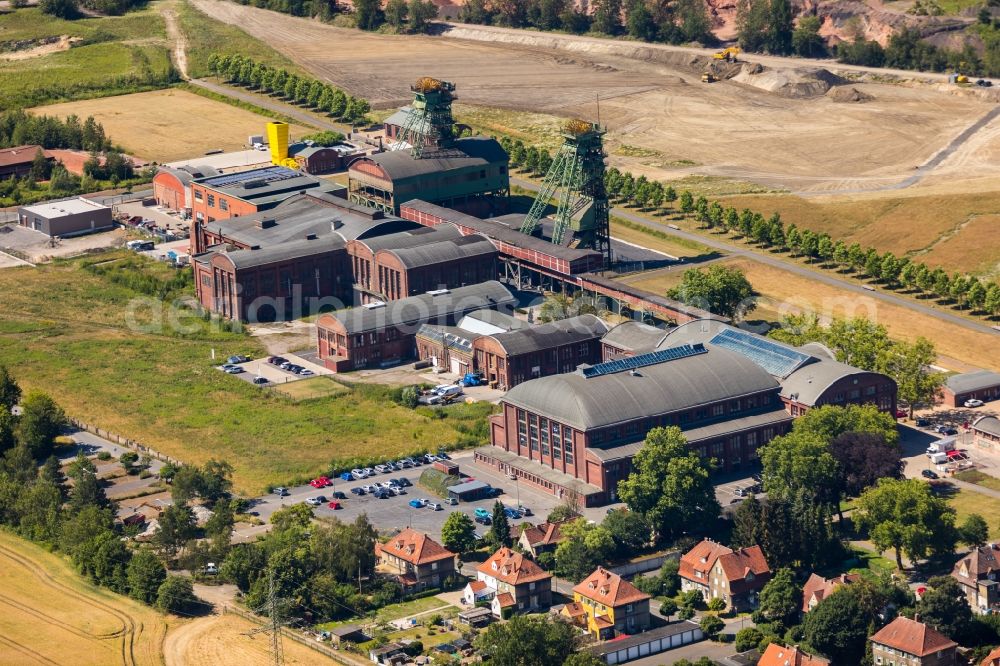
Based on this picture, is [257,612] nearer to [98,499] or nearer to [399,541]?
[399,541]

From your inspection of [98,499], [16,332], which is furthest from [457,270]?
[98,499]

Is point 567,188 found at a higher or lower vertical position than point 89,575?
higher

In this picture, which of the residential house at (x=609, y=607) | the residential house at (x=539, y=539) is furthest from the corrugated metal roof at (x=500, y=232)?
the residential house at (x=609, y=607)

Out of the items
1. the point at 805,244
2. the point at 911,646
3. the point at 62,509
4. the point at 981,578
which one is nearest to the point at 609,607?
the point at 911,646

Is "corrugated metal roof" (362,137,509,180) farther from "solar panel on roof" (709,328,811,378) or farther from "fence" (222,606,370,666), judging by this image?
"fence" (222,606,370,666)

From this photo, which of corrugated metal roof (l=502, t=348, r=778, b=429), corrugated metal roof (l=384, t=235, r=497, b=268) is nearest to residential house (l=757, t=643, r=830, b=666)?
corrugated metal roof (l=502, t=348, r=778, b=429)

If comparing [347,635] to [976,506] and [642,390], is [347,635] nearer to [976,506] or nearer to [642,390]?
[642,390]

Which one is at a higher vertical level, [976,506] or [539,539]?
[976,506]
